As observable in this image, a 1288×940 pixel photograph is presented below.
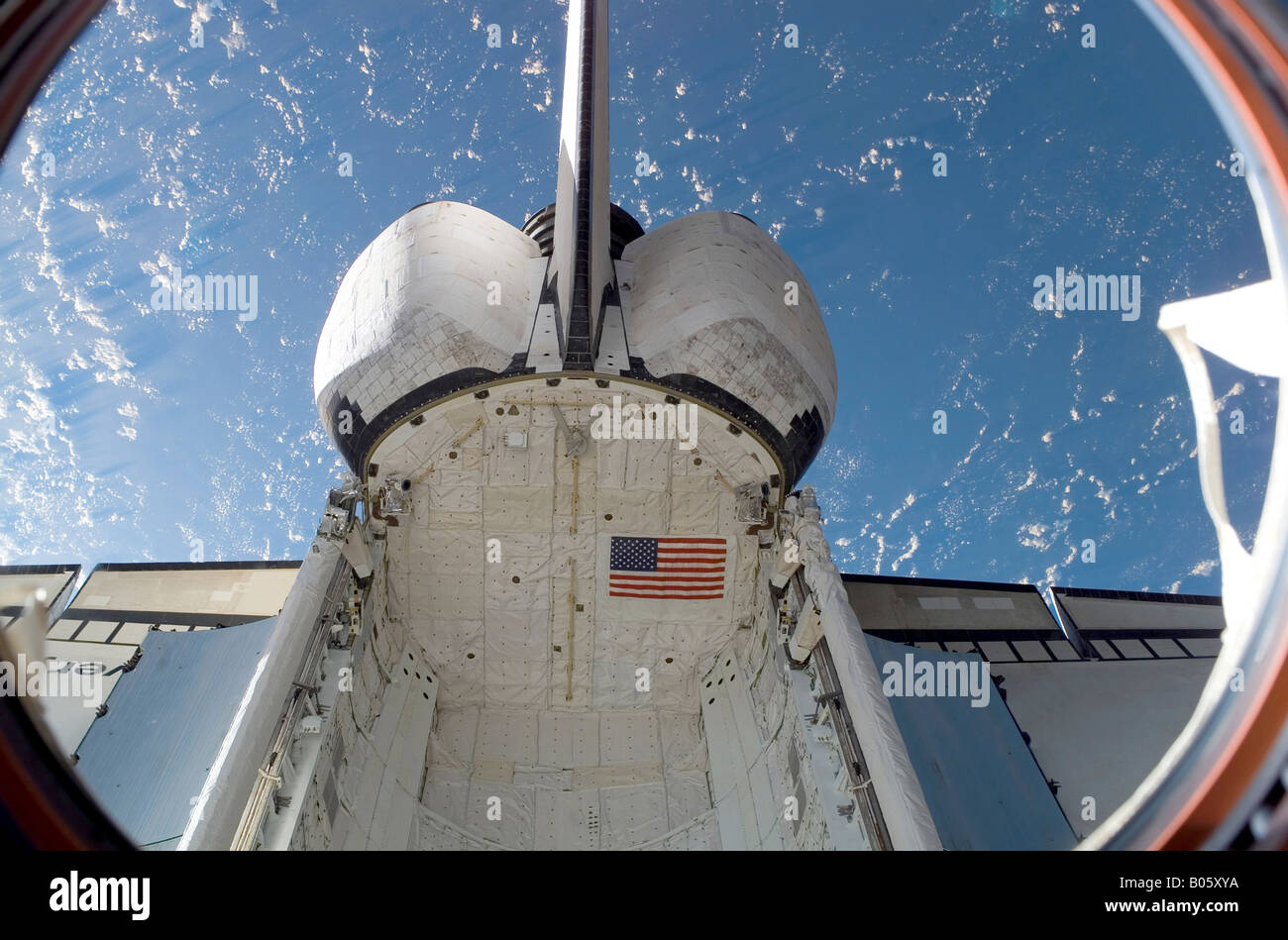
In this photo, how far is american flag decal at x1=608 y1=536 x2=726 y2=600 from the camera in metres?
8.15

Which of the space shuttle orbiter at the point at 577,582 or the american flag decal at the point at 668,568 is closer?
the space shuttle orbiter at the point at 577,582

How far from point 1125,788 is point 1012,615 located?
3209 millimetres

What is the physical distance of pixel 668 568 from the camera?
817 cm

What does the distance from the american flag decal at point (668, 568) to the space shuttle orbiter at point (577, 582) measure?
0.09ft

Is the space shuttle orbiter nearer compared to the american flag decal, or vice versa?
the space shuttle orbiter

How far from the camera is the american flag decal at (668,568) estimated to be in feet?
26.7

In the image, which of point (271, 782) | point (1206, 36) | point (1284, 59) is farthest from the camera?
point (271, 782)

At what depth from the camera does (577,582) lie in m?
8.12

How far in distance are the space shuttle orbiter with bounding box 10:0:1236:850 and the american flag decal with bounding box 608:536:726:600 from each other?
3cm

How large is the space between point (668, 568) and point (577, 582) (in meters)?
0.94

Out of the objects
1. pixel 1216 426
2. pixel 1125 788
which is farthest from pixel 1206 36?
pixel 1125 788
